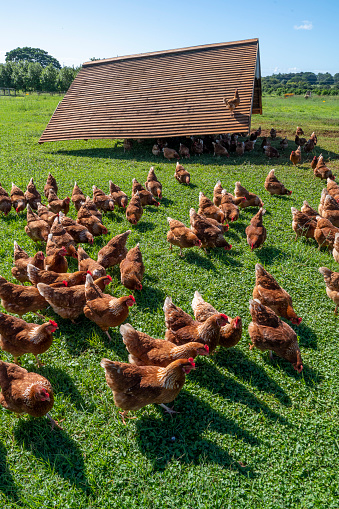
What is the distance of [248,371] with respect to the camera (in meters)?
4.59

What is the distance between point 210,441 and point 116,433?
117 centimetres

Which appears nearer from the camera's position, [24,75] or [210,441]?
[210,441]

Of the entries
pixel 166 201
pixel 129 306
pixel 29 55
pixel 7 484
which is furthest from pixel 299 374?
pixel 29 55

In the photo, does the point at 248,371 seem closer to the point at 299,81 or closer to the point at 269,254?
the point at 269,254

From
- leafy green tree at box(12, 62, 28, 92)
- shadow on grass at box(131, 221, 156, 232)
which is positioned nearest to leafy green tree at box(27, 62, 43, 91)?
leafy green tree at box(12, 62, 28, 92)

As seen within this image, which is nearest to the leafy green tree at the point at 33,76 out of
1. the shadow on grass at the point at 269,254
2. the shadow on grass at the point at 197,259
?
the shadow on grass at the point at 197,259

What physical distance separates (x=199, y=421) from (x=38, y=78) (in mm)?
64530

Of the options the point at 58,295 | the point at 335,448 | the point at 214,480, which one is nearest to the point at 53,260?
the point at 58,295

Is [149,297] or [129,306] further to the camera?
[149,297]

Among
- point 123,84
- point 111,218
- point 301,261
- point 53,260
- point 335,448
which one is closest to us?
point 335,448

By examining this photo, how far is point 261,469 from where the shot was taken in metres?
3.44

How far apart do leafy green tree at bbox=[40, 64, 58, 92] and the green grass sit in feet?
184

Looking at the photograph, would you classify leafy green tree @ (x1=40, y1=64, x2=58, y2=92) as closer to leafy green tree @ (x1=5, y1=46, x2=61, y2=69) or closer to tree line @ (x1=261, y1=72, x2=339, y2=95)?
tree line @ (x1=261, y1=72, x2=339, y2=95)

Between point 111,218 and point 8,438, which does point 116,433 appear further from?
point 111,218
